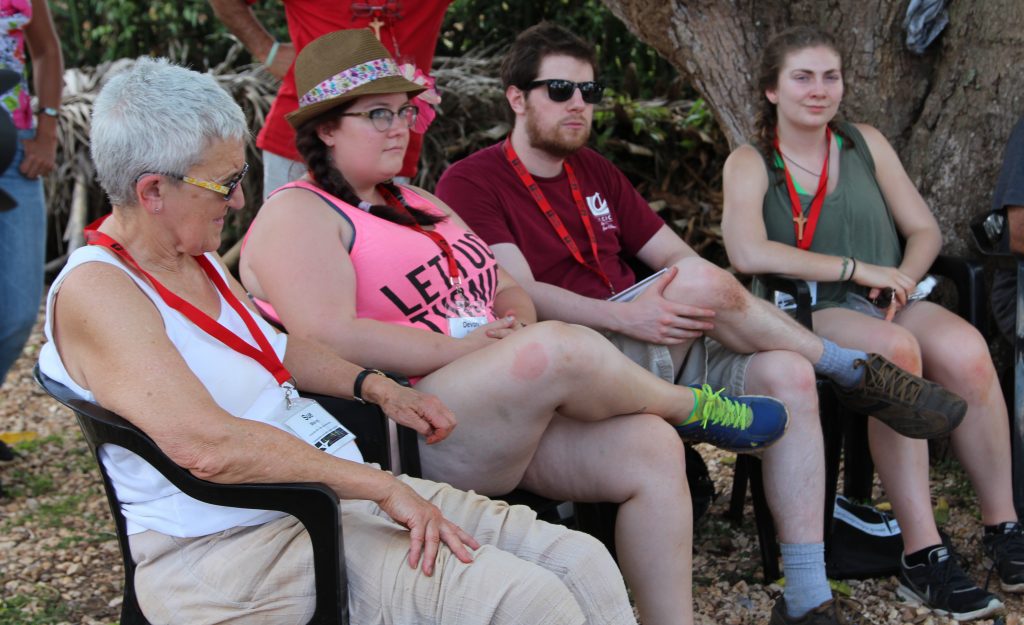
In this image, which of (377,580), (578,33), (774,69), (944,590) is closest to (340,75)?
(377,580)

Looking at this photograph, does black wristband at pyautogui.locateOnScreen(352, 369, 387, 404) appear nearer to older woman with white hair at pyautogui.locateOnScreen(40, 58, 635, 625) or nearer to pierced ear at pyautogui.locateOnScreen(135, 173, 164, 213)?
older woman with white hair at pyautogui.locateOnScreen(40, 58, 635, 625)

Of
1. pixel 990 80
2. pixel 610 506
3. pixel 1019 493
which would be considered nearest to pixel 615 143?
pixel 990 80

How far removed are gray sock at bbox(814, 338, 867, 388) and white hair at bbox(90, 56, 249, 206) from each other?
1.85 meters

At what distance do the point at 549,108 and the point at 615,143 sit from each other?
2.64 meters

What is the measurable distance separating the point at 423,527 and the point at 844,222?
2.26m

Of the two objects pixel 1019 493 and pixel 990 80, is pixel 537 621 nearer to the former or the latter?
pixel 1019 493

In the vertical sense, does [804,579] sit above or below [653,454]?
below

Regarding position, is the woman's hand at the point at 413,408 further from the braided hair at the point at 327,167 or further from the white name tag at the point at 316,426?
the braided hair at the point at 327,167

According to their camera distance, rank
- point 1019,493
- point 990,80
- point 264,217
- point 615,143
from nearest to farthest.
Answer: point 264,217 < point 1019,493 < point 990,80 < point 615,143

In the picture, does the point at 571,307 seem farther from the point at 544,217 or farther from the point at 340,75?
the point at 340,75

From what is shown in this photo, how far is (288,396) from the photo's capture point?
2.36m

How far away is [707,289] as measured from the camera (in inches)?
124

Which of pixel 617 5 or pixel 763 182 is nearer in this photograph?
pixel 763 182

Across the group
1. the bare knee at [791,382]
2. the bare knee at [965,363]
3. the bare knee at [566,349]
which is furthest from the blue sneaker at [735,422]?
→ the bare knee at [965,363]
